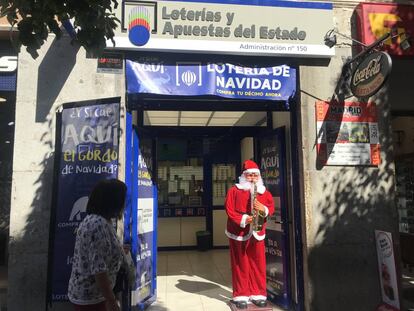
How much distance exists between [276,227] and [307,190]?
2.60ft

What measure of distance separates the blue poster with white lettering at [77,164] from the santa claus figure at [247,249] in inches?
66.3

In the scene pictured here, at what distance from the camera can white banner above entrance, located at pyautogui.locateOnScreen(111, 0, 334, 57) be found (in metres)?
5.02

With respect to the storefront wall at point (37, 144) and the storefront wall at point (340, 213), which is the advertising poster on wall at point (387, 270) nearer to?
the storefront wall at point (340, 213)

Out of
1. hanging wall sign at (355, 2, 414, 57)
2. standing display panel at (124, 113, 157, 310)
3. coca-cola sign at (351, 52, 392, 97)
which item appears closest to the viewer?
coca-cola sign at (351, 52, 392, 97)

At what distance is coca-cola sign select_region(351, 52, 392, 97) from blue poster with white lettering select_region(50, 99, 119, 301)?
2.81 meters

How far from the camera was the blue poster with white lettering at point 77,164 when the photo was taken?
15.0ft

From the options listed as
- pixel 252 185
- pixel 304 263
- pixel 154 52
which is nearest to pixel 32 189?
pixel 154 52

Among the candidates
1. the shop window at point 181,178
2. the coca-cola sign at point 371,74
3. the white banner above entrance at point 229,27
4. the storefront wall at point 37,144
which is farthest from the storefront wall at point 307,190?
the shop window at point 181,178

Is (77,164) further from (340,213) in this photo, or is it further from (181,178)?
(181,178)

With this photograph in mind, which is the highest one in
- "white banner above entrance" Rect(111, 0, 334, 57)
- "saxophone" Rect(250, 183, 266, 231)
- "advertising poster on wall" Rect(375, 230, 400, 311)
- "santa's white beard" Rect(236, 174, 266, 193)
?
"white banner above entrance" Rect(111, 0, 334, 57)

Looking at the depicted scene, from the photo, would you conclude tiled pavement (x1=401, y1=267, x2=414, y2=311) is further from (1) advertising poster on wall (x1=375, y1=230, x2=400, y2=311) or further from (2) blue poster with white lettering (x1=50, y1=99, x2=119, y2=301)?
(2) blue poster with white lettering (x1=50, y1=99, x2=119, y2=301)

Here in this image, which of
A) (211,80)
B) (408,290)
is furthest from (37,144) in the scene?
(408,290)

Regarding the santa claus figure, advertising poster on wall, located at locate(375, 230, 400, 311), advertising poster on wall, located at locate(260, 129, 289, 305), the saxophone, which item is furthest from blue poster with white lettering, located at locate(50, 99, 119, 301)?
advertising poster on wall, located at locate(375, 230, 400, 311)

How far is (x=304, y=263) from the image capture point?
17.2ft
